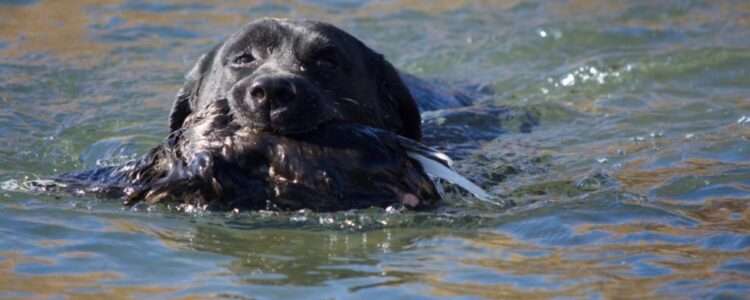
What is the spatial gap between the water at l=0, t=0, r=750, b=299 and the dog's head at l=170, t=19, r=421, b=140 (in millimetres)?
450

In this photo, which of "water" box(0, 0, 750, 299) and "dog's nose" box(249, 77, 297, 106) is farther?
"dog's nose" box(249, 77, 297, 106)

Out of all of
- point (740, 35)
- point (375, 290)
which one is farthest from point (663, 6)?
point (375, 290)

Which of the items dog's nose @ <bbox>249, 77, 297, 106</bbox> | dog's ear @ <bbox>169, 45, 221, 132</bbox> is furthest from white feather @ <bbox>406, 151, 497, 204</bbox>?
dog's ear @ <bbox>169, 45, 221, 132</bbox>

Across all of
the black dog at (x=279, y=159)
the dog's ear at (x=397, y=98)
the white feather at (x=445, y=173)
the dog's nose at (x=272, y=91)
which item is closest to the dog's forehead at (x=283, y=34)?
the black dog at (x=279, y=159)

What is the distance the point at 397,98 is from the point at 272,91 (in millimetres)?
1269

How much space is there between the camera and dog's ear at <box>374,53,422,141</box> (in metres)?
6.53

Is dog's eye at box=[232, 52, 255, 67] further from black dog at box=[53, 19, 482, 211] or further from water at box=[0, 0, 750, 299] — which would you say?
water at box=[0, 0, 750, 299]

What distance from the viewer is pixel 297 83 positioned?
5543 mm

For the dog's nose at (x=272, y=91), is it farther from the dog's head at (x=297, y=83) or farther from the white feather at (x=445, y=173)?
the white feather at (x=445, y=173)

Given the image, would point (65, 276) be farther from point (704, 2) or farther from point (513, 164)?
point (704, 2)

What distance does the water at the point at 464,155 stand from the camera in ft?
15.0

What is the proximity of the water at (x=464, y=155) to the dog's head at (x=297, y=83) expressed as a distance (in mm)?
450

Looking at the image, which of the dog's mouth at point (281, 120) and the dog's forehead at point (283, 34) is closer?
the dog's mouth at point (281, 120)

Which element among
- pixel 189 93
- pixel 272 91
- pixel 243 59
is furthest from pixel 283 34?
pixel 272 91
